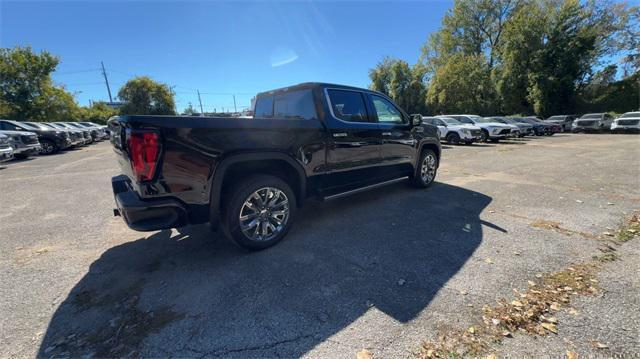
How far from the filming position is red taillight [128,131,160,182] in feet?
7.84

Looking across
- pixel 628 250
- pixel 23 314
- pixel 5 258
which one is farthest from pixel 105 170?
pixel 628 250

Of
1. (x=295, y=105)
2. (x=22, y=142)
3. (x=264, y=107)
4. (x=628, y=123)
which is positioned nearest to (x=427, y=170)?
(x=295, y=105)

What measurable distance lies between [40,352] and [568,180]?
8977 millimetres

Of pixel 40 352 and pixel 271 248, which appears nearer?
pixel 40 352

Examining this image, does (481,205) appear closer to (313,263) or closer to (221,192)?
(313,263)

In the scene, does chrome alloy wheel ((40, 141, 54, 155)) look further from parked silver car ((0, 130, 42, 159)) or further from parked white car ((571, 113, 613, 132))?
parked white car ((571, 113, 613, 132))

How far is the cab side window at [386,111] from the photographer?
179 inches

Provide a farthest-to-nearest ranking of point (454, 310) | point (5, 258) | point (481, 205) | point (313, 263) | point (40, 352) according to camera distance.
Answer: point (481, 205) < point (5, 258) < point (313, 263) < point (454, 310) < point (40, 352)

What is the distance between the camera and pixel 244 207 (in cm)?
303

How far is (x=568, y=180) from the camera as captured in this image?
21.1 feet

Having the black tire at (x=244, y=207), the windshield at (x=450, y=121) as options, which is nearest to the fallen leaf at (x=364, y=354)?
the black tire at (x=244, y=207)

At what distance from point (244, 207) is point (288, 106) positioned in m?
1.82

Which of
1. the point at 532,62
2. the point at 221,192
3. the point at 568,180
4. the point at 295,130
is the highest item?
the point at 532,62

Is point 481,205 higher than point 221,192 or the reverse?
the reverse
